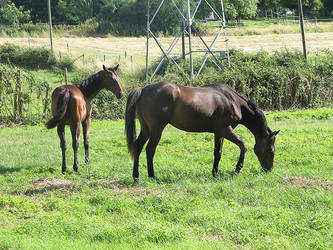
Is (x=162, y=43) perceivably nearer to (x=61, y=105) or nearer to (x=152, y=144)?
(x=61, y=105)

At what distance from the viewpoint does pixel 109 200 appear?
8.10m

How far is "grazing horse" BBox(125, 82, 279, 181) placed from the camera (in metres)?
9.71

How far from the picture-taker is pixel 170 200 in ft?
26.3

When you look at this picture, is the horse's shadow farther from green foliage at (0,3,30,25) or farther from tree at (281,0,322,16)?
tree at (281,0,322,16)

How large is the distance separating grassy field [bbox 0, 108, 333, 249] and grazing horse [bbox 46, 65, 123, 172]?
73cm

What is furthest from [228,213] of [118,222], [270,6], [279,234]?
[270,6]

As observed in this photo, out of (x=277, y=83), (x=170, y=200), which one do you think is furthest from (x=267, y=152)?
(x=277, y=83)

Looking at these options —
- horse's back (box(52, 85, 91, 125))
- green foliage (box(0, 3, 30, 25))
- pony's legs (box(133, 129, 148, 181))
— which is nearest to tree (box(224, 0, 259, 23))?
green foliage (box(0, 3, 30, 25))

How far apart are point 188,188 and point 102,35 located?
5681 cm

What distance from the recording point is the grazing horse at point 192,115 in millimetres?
9711

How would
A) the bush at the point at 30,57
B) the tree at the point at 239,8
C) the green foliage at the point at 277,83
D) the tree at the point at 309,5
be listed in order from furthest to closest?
1. the tree at the point at 309,5
2. the tree at the point at 239,8
3. the bush at the point at 30,57
4. the green foliage at the point at 277,83

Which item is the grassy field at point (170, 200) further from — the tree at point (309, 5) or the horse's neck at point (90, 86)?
the tree at point (309, 5)

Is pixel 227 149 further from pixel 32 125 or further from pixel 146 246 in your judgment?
pixel 32 125

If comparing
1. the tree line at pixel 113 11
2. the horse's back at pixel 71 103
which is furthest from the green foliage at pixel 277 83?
the tree line at pixel 113 11
